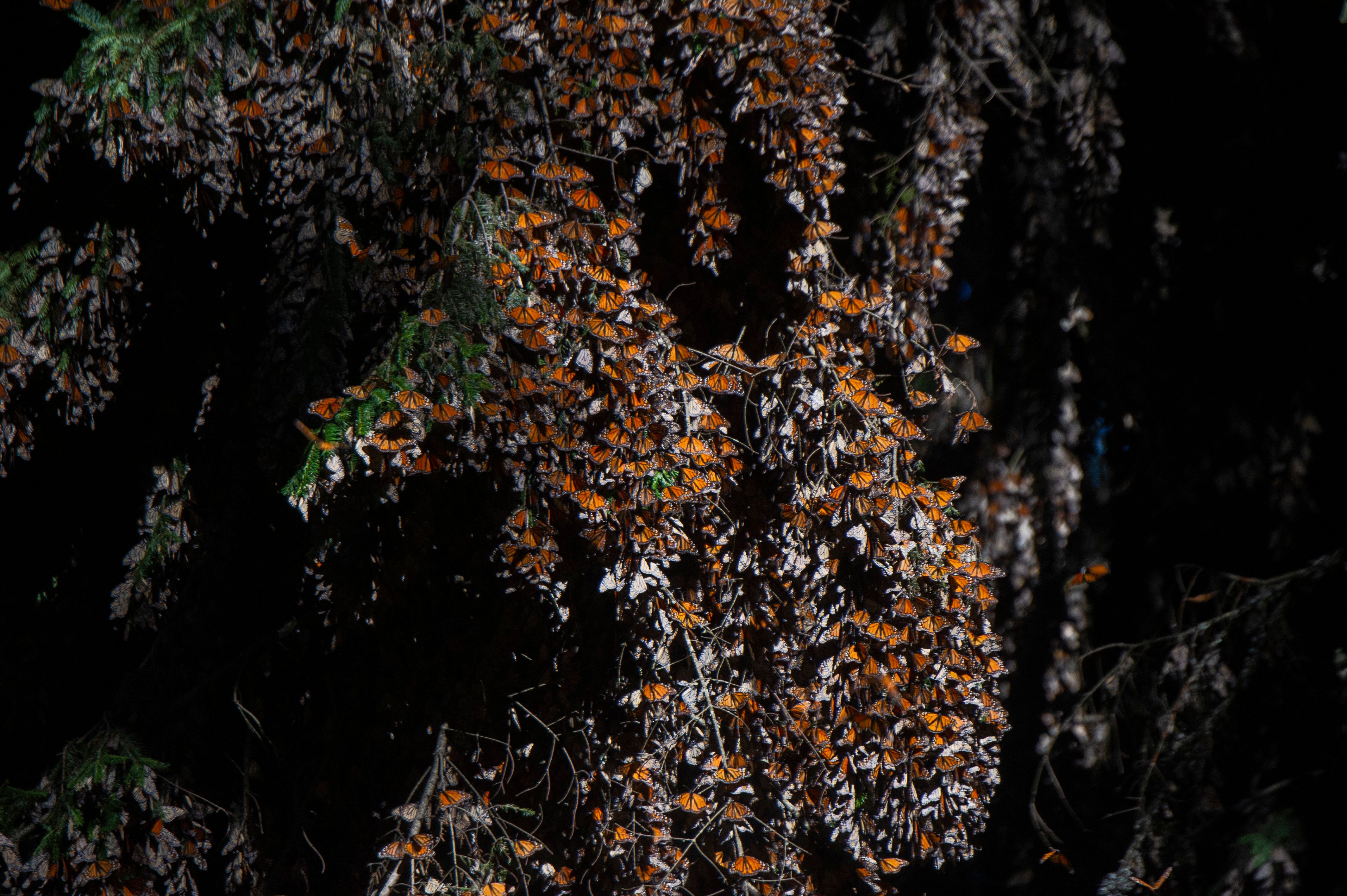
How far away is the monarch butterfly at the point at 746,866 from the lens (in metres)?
1.34

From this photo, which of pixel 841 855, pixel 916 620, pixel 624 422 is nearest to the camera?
pixel 624 422

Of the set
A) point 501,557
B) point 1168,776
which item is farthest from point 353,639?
point 1168,776

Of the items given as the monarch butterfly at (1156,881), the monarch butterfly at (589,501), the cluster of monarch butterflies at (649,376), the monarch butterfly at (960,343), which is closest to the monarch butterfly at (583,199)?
the cluster of monarch butterflies at (649,376)

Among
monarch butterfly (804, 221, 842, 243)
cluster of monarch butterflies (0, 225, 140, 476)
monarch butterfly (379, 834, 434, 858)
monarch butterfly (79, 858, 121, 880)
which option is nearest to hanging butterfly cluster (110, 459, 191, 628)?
cluster of monarch butterflies (0, 225, 140, 476)

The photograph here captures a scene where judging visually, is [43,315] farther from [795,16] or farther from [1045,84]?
[1045,84]

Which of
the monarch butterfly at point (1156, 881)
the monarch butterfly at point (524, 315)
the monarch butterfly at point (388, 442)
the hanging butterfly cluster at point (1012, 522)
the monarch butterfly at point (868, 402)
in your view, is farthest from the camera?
the hanging butterfly cluster at point (1012, 522)

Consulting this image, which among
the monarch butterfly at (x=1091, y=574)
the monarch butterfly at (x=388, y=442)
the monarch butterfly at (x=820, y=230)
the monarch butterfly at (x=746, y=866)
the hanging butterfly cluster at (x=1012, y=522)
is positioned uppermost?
the monarch butterfly at (x=820, y=230)

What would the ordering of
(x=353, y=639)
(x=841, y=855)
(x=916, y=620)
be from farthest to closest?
(x=841, y=855)
(x=353, y=639)
(x=916, y=620)

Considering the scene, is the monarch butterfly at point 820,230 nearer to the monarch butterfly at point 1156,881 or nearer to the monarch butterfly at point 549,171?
the monarch butterfly at point 549,171

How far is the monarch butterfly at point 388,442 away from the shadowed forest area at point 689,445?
5 cm

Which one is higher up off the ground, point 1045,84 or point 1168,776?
point 1045,84

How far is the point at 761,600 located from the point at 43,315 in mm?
1319

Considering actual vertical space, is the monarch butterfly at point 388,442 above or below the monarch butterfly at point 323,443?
above

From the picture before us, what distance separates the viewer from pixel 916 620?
4.39 ft
